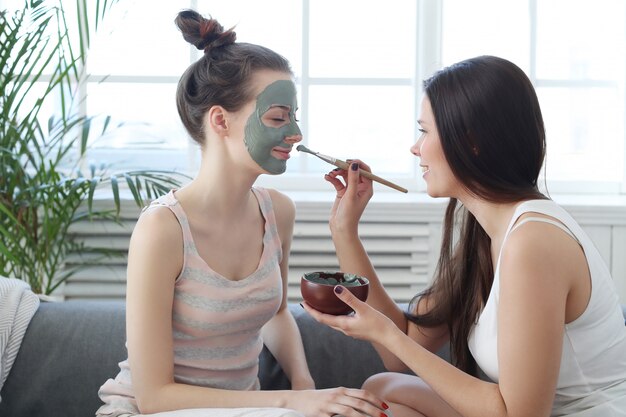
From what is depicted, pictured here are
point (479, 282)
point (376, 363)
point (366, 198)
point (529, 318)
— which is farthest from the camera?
point (376, 363)

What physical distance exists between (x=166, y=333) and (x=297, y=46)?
6.34 ft

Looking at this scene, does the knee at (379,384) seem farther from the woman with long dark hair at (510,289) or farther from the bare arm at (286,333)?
the bare arm at (286,333)

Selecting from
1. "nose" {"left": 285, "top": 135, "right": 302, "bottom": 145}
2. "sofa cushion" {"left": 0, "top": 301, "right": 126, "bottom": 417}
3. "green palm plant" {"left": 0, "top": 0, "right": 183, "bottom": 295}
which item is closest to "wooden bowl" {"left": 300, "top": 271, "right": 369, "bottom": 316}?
"nose" {"left": 285, "top": 135, "right": 302, "bottom": 145}

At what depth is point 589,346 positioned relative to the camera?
1565 millimetres

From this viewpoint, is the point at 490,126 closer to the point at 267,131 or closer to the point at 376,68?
the point at 267,131

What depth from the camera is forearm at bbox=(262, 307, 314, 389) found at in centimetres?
196

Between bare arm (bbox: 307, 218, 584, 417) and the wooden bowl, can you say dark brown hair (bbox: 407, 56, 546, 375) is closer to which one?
bare arm (bbox: 307, 218, 584, 417)

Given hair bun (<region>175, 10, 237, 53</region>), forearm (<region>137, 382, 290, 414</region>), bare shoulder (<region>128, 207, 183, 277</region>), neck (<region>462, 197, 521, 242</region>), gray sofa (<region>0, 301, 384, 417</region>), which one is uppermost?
hair bun (<region>175, 10, 237, 53</region>)

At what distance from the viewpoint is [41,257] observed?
2.77 meters

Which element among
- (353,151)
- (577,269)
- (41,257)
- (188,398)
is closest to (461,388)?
(577,269)

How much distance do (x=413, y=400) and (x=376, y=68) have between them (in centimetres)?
186

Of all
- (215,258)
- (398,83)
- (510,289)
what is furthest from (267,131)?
(398,83)

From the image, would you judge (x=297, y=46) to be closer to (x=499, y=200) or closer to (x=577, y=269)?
(x=499, y=200)

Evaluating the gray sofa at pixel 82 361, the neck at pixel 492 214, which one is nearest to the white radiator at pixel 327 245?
the gray sofa at pixel 82 361
